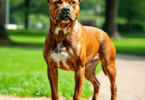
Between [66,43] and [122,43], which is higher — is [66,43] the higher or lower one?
the higher one

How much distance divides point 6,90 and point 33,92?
0.63 meters

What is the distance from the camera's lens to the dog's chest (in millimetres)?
4008

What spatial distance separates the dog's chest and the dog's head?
16.6 inches

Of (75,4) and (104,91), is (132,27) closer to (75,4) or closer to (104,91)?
(104,91)

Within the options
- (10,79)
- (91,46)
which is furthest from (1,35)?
(91,46)

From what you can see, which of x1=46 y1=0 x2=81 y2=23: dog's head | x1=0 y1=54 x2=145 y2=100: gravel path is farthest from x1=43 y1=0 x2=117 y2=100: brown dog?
x1=0 y1=54 x2=145 y2=100: gravel path

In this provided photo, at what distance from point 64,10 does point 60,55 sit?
0.68m

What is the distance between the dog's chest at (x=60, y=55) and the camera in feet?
13.1

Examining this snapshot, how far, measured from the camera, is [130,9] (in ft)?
167

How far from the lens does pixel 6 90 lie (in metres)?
6.22

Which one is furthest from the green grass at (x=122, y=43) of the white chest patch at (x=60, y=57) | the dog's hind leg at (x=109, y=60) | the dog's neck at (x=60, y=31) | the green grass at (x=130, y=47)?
the white chest patch at (x=60, y=57)

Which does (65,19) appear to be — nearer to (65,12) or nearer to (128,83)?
(65,12)

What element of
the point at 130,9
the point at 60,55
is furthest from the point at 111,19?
the point at 60,55

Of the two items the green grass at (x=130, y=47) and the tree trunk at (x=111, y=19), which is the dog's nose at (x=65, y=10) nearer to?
the green grass at (x=130, y=47)
